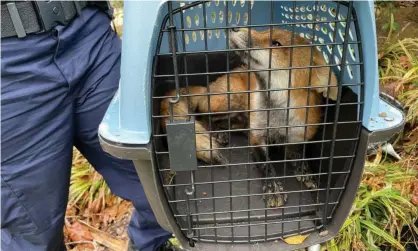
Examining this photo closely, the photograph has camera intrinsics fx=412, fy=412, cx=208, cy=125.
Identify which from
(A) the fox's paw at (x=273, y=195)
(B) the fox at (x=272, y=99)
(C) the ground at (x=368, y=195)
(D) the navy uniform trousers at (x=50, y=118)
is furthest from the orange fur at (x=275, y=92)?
(C) the ground at (x=368, y=195)

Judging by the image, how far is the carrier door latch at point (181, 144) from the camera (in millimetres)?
1092

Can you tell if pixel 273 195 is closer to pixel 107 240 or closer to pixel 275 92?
pixel 275 92

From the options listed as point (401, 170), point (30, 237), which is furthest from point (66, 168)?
point (401, 170)

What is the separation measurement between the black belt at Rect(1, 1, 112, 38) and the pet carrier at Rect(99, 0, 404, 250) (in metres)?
0.40

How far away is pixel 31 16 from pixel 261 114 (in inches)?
42.8

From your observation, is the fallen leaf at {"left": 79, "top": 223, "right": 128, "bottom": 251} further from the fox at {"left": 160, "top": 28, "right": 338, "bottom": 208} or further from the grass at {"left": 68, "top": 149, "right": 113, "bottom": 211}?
the fox at {"left": 160, "top": 28, "right": 338, "bottom": 208}

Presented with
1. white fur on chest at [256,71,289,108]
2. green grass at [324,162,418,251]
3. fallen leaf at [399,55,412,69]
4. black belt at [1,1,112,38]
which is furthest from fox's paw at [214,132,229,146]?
fallen leaf at [399,55,412,69]

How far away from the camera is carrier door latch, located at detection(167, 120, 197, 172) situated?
1.09m

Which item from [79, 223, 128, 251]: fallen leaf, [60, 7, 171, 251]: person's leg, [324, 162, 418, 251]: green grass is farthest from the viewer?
[79, 223, 128, 251]: fallen leaf

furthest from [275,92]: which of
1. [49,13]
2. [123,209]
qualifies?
[123,209]

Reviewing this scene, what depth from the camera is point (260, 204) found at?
1534mm

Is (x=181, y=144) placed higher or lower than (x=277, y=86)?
higher

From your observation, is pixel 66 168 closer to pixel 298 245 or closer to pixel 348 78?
pixel 298 245

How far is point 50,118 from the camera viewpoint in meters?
1.61
